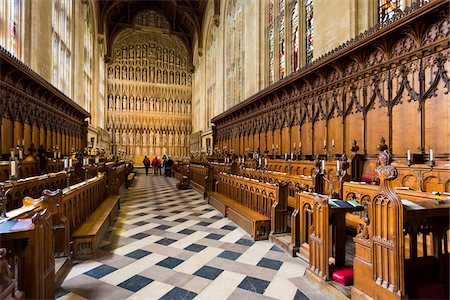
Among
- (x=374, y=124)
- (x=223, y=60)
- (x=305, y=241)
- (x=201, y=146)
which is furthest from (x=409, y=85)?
(x=201, y=146)

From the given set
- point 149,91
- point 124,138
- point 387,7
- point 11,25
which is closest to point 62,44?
point 11,25

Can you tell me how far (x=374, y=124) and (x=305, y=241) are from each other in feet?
12.9

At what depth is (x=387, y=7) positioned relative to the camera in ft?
20.6

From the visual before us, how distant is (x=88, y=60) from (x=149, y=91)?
917cm

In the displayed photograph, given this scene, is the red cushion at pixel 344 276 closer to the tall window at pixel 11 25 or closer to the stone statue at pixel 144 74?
the tall window at pixel 11 25

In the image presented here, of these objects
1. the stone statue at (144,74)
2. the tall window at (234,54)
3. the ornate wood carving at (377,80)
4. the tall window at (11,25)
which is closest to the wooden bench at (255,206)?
the ornate wood carving at (377,80)

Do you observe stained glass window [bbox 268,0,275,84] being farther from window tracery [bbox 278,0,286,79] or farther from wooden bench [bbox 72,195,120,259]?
wooden bench [bbox 72,195,120,259]

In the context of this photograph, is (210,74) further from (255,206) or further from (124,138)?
(255,206)

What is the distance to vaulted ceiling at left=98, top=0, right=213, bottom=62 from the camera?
24.1m

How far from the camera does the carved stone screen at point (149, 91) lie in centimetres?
2538

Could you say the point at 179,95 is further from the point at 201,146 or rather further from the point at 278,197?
the point at 278,197

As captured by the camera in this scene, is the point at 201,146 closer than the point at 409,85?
No

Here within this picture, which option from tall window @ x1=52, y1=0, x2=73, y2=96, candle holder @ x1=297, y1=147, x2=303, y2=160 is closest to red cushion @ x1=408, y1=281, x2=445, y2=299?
candle holder @ x1=297, y1=147, x2=303, y2=160

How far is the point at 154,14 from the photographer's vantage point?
26.7m
